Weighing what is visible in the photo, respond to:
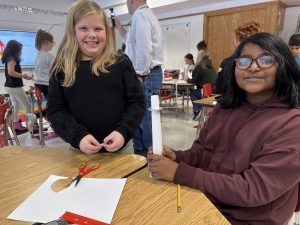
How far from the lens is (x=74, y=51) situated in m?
1.14

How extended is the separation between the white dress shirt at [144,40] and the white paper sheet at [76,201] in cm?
176

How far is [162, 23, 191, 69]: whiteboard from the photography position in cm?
689

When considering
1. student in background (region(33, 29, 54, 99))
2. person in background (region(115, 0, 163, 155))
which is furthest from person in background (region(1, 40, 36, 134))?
person in background (region(115, 0, 163, 155))

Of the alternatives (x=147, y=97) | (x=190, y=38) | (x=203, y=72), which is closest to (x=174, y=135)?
(x=147, y=97)

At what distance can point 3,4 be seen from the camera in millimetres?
6141

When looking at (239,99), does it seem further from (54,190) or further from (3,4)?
(3,4)

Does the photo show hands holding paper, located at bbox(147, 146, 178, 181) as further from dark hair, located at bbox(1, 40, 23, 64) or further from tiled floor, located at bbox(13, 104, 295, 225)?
dark hair, located at bbox(1, 40, 23, 64)

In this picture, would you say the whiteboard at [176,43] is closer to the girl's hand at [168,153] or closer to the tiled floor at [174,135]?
the tiled floor at [174,135]

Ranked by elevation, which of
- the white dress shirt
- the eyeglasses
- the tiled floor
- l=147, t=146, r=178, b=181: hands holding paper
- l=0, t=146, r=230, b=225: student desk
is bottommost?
the tiled floor

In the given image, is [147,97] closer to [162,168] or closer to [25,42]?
[162,168]

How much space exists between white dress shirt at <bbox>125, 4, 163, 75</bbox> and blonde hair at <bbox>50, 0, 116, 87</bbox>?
1203 millimetres

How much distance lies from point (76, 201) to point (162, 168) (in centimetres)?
28

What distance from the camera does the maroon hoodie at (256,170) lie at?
2.31 ft

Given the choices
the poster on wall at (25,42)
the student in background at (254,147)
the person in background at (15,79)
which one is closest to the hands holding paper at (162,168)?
the student in background at (254,147)
